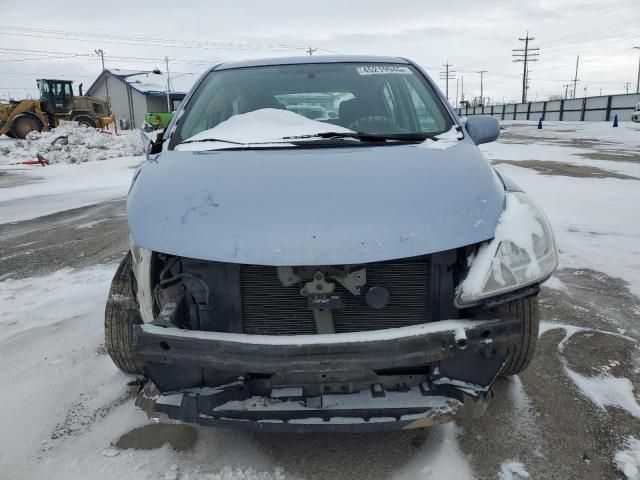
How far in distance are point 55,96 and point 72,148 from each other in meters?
11.2

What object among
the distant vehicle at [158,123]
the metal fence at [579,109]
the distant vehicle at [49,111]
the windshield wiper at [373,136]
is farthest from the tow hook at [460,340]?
the distant vehicle at [49,111]

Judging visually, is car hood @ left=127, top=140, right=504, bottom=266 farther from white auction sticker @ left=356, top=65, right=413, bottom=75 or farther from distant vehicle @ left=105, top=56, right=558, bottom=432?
white auction sticker @ left=356, top=65, right=413, bottom=75

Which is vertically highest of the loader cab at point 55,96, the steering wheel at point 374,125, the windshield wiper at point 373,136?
the loader cab at point 55,96

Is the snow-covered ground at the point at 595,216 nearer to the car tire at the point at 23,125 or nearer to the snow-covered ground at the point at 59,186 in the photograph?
the snow-covered ground at the point at 59,186

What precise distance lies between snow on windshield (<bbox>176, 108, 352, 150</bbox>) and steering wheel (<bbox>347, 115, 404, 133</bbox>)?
0.40 feet

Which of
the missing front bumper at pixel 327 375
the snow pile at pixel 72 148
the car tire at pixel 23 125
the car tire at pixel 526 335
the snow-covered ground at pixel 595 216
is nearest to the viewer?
the missing front bumper at pixel 327 375

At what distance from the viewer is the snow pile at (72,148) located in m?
14.3

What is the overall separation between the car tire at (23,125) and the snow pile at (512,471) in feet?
83.0

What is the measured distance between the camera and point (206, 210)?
1.89 meters

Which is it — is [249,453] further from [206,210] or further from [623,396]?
[623,396]

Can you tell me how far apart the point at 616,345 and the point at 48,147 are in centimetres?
1708

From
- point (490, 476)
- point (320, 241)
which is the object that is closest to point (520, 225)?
point (320, 241)

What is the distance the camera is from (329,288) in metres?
1.80

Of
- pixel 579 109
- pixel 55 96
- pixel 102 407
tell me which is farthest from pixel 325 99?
pixel 579 109
